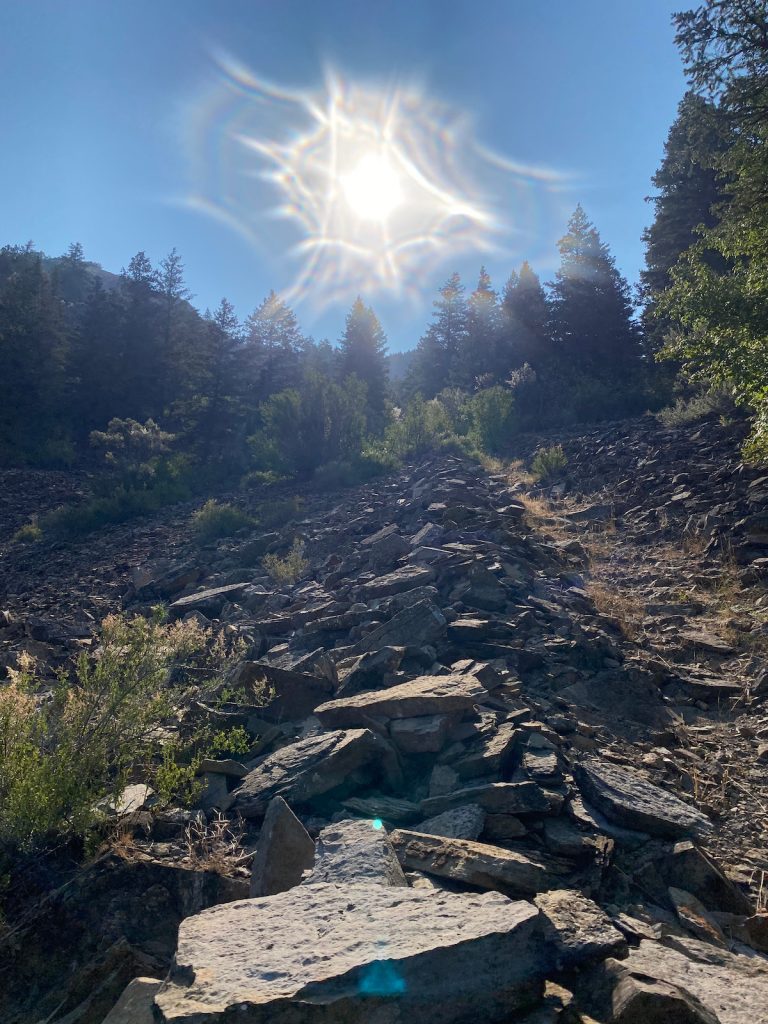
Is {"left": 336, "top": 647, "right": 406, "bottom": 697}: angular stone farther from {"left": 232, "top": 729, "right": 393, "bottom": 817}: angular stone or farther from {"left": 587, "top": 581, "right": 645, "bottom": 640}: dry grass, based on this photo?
{"left": 587, "top": 581, "right": 645, "bottom": 640}: dry grass

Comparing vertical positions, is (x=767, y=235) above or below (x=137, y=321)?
below

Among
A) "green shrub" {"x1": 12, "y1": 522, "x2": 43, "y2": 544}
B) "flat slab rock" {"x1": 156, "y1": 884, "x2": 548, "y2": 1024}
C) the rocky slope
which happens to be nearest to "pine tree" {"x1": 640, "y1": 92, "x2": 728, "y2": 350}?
the rocky slope

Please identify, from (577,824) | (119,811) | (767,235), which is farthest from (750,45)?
(119,811)

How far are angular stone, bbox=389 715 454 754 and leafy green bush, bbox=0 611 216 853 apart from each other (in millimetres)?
1385

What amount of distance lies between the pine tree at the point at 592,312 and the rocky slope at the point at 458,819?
63.2 feet

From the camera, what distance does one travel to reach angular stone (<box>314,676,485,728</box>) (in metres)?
4.21

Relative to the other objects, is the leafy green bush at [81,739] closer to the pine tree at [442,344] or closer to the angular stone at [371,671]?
the angular stone at [371,671]

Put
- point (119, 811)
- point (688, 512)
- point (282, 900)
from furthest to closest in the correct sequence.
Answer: point (688, 512) < point (119, 811) < point (282, 900)

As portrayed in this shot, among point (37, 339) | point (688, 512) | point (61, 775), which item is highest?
point (37, 339)

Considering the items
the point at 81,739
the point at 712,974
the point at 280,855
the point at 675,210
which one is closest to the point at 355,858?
the point at 280,855

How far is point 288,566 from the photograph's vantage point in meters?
9.78

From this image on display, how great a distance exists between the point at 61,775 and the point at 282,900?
4.17 feet

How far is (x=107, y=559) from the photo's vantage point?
11.9 metres

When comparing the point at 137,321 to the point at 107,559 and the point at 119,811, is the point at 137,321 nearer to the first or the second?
the point at 107,559
